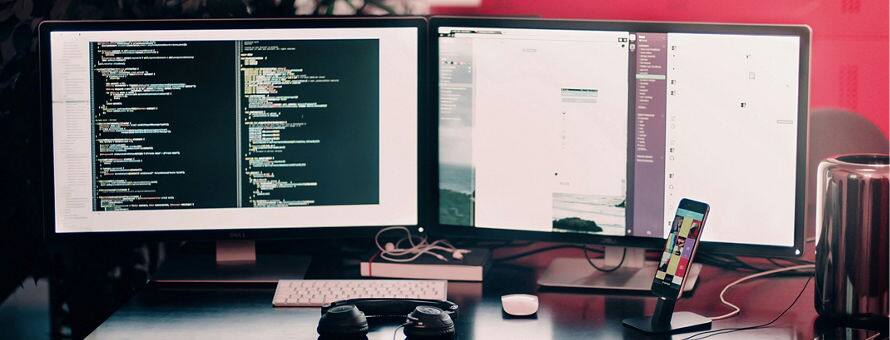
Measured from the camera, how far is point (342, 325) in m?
1.44

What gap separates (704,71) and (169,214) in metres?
0.94

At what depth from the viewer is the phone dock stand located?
1.48 m

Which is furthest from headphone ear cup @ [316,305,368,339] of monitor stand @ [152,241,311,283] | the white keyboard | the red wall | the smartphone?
the red wall

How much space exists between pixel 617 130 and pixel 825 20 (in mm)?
546

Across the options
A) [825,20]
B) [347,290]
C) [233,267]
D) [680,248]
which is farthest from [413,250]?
[825,20]

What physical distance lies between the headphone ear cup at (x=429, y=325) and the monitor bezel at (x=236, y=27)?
0.36 metres

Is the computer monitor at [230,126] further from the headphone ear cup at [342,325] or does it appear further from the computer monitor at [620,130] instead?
the headphone ear cup at [342,325]

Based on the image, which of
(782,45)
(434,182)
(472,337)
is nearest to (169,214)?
(434,182)

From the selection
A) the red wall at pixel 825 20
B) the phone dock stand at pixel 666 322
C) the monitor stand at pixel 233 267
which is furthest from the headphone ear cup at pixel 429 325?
the red wall at pixel 825 20

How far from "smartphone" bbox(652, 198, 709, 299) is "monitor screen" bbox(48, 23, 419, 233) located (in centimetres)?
48

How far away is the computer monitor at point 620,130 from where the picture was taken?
5.32 ft

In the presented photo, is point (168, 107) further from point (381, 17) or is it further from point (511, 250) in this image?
point (511, 250)

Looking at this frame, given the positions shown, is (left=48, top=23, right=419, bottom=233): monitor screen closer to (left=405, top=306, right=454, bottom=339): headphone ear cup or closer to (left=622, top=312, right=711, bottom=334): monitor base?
(left=405, top=306, right=454, bottom=339): headphone ear cup

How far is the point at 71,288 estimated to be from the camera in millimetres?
1962
